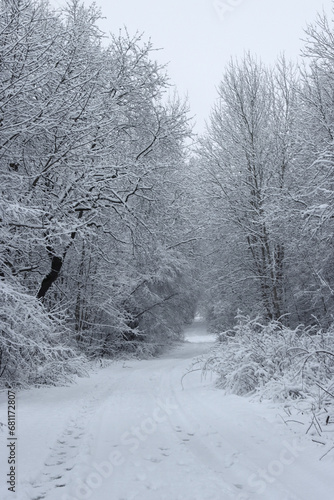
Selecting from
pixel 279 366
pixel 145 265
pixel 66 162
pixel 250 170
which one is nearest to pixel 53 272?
pixel 66 162

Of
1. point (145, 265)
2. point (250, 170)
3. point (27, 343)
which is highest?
point (250, 170)

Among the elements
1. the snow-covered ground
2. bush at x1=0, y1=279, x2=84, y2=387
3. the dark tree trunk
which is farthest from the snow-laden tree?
the snow-covered ground

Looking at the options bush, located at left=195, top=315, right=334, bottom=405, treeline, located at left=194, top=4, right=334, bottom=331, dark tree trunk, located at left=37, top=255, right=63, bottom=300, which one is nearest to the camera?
bush, located at left=195, top=315, right=334, bottom=405

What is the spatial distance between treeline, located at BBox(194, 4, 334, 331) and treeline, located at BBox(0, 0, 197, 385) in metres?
2.70

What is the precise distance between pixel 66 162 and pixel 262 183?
853cm

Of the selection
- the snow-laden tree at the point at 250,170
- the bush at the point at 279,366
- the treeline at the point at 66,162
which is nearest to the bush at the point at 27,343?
the treeline at the point at 66,162

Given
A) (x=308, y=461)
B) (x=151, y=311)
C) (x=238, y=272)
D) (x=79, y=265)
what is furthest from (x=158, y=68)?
(x=151, y=311)

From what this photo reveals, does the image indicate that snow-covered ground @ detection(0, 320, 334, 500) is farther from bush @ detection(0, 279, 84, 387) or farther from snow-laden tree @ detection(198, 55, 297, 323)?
snow-laden tree @ detection(198, 55, 297, 323)

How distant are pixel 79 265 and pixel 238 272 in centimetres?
638

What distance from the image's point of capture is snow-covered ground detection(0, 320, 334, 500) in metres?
3.05

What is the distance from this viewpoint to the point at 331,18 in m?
11.2

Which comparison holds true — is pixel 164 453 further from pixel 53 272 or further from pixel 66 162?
pixel 53 272

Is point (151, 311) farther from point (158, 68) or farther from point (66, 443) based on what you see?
point (66, 443)

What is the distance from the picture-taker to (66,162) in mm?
7602
